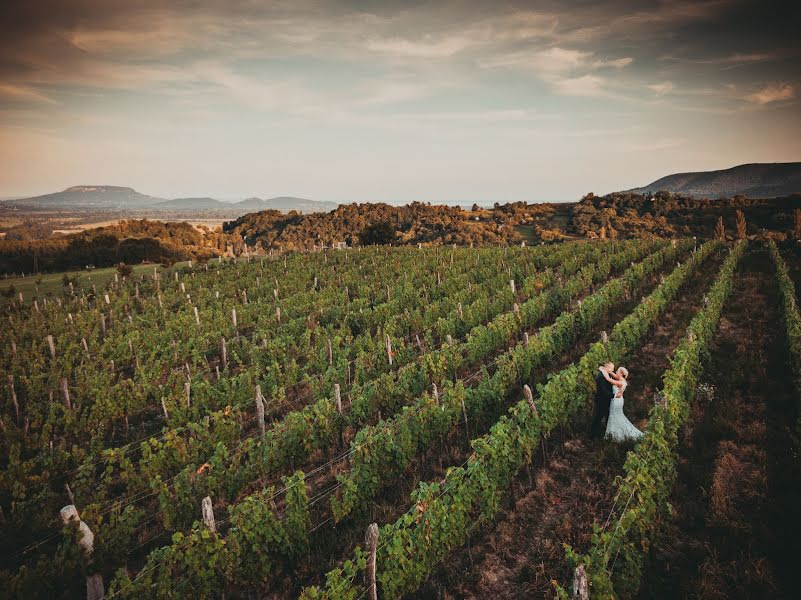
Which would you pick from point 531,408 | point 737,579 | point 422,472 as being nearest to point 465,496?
point 422,472

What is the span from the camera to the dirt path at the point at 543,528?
4984 millimetres

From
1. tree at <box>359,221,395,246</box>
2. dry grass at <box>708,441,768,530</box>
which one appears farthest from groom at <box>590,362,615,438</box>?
tree at <box>359,221,395,246</box>

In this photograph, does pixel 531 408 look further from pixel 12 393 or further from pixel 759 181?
pixel 759 181

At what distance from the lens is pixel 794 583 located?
454cm

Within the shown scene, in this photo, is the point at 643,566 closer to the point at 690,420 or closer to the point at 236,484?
the point at 690,420

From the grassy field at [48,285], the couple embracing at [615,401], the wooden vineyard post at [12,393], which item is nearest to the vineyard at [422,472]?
the wooden vineyard post at [12,393]

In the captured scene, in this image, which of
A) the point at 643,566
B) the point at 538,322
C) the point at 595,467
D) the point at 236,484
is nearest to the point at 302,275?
the point at 538,322

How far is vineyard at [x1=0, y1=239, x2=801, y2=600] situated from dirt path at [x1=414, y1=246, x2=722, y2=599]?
0.10 feet

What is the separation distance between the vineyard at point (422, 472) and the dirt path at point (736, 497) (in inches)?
1.2

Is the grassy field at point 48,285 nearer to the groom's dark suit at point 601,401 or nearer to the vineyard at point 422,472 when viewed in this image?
the vineyard at point 422,472

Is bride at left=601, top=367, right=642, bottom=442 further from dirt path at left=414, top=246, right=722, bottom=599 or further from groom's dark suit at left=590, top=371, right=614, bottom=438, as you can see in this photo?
dirt path at left=414, top=246, right=722, bottom=599

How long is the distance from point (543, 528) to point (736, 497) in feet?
9.90

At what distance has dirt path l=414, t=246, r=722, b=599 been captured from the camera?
498cm

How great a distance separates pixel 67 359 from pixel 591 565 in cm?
1601
